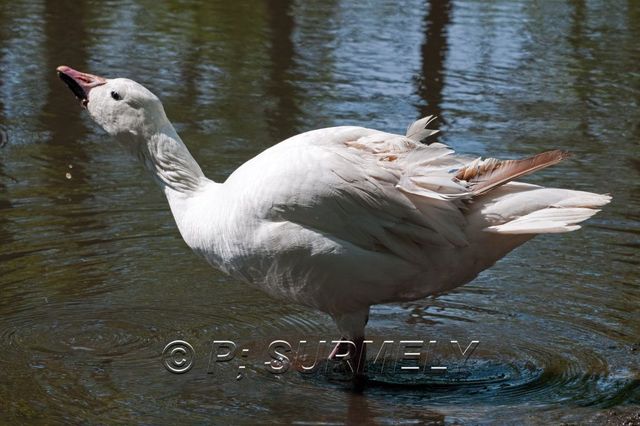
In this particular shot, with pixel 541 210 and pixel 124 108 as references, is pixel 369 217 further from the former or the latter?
pixel 124 108

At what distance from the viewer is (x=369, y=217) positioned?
617 centimetres

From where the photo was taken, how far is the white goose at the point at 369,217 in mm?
6090

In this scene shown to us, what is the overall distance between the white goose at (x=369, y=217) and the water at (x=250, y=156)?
65 centimetres

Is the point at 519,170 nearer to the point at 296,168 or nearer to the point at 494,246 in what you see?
the point at 494,246

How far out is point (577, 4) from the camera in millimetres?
18438

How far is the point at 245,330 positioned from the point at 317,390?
2.87 feet

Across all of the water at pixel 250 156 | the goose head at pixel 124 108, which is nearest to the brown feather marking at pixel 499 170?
the water at pixel 250 156

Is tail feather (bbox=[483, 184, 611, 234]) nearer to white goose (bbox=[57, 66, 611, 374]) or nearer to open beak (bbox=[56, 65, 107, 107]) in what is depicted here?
white goose (bbox=[57, 66, 611, 374])
